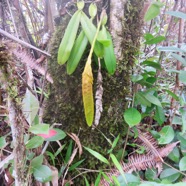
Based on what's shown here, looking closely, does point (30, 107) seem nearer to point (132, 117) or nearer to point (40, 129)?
point (40, 129)

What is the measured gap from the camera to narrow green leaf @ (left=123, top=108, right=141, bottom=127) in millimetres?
677

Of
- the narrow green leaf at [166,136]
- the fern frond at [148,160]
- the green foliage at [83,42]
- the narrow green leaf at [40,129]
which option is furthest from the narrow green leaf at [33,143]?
the narrow green leaf at [166,136]

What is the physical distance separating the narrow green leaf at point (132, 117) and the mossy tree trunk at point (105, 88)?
4 centimetres

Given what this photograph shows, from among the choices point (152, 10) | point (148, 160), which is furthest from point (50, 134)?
point (152, 10)

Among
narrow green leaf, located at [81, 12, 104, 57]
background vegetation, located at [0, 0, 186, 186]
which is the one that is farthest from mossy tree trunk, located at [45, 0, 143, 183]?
narrow green leaf, located at [81, 12, 104, 57]

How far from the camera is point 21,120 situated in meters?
0.51

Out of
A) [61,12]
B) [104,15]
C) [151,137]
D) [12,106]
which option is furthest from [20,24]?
[151,137]

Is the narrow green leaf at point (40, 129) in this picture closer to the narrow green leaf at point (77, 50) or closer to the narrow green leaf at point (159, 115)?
the narrow green leaf at point (77, 50)

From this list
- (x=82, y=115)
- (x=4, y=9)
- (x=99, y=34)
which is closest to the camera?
(x=99, y=34)

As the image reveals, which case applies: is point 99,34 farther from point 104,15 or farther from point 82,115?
point 82,115

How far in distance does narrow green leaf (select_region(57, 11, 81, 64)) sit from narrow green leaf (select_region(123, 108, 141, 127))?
0.28 meters

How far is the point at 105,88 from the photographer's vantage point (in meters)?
0.71

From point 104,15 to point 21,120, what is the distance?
38 cm

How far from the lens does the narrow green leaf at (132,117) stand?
2.22 feet
